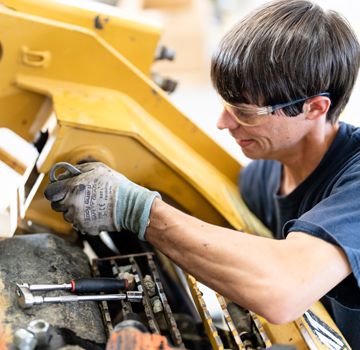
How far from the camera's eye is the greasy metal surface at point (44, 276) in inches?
34.7

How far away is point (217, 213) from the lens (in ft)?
4.25

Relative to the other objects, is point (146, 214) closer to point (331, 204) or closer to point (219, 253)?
point (219, 253)

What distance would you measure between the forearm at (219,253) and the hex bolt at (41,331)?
0.26 meters

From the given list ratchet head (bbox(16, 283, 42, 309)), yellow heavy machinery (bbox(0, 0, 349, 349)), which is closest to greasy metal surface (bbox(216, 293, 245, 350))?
yellow heavy machinery (bbox(0, 0, 349, 349))

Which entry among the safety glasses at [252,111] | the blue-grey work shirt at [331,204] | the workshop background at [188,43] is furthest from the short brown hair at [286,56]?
the workshop background at [188,43]

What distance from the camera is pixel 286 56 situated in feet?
3.54

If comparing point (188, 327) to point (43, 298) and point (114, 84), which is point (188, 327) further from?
point (114, 84)

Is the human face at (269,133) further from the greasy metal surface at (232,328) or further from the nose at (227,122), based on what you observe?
the greasy metal surface at (232,328)

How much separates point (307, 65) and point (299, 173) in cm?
32

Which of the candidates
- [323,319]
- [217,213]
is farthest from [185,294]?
[323,319]

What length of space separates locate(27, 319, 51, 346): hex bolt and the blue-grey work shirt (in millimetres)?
445

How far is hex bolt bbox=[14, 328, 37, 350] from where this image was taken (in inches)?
30.9

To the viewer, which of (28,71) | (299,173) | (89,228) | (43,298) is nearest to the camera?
(43,298)

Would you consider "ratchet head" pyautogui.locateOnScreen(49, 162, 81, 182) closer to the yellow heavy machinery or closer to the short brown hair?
the yellow heavy machinery
